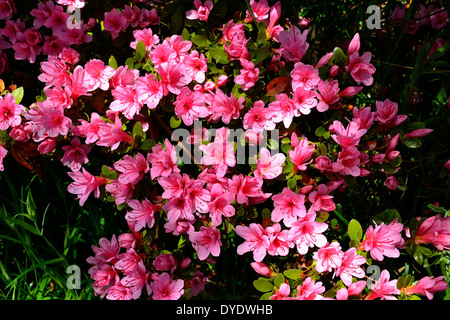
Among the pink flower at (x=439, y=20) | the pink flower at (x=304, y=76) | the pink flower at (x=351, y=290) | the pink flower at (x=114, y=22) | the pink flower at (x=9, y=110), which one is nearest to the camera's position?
the pink flower at (x=351, y=290)

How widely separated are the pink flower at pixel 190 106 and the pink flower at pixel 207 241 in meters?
0.40

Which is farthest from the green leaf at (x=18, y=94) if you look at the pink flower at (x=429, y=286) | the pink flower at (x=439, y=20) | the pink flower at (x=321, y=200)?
the pink flower at (x=439, y=20)

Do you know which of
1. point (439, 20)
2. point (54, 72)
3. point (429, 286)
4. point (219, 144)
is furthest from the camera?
point (439, 20)

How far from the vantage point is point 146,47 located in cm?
175

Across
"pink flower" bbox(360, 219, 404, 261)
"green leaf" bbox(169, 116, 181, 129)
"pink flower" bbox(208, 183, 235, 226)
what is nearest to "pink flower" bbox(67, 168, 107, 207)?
"green leaf" bbox(169, 116, 181, 129)

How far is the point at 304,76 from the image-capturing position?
158 centimetres

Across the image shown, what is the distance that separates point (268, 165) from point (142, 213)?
50 centimetres

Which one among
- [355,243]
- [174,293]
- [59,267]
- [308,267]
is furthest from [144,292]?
[355,243]

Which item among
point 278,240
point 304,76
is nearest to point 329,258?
point 278,240

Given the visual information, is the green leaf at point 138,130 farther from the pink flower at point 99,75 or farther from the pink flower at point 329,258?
the pink flower at point 329,258

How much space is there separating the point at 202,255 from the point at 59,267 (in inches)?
32.7

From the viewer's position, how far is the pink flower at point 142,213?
62.2 inches

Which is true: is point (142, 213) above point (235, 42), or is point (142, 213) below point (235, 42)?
below

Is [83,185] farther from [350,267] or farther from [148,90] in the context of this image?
[350,267]
